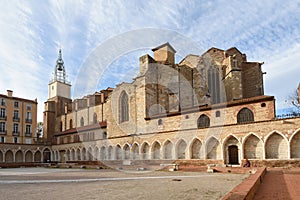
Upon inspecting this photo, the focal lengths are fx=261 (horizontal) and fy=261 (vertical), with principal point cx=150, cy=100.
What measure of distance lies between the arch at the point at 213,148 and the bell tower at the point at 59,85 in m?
40.5

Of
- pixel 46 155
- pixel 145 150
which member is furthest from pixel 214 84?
pixel 46 155

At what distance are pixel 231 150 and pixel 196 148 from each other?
136 inches

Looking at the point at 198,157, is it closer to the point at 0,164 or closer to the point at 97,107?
the point at 97,107

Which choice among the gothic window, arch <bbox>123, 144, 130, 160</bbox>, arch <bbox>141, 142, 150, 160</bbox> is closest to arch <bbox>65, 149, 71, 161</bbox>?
arch <bbox>123, 144, 130, 160</bbox>

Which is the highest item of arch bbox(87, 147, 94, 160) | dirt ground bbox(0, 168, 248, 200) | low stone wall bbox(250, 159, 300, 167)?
dirt ground bbox(0, 168, 248, 200)

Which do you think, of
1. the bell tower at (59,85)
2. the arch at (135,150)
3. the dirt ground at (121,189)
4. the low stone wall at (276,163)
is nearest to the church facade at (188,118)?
the arch at (135,150)

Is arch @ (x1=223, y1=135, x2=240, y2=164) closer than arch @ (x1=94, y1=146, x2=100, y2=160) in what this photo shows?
Yes

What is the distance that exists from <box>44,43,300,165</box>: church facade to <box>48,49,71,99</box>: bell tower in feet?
47.4

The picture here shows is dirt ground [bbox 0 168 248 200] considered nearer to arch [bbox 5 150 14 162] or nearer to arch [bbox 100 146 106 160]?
arch [bbox 100 146 106 160]

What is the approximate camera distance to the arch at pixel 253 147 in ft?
66.8

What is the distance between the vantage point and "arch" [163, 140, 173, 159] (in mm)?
26328

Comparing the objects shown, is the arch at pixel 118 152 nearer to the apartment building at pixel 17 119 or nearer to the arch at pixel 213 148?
the arch at pixel 213 148

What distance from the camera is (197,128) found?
79.2 feet

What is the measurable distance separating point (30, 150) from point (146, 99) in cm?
2525
